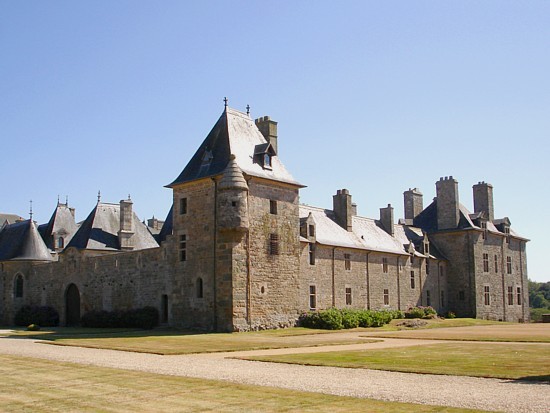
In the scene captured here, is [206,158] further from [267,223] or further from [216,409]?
[216,409]

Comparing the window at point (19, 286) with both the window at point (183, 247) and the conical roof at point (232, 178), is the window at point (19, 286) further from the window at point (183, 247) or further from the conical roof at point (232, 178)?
the conical roof at point (232, 178)

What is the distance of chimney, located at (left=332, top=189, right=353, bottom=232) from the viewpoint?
44.4 m

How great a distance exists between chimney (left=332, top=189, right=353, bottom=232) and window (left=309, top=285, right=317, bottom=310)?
23.0ft

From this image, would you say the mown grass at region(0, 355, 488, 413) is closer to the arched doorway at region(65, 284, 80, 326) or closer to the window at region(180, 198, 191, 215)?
the window at region(180, 198, 191, 215)

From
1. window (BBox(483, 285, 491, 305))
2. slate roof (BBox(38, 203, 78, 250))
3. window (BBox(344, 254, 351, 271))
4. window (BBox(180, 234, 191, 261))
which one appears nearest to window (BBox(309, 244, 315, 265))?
window (BBox(344, 254, 351, 271))

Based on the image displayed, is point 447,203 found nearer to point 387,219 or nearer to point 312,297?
point 387,219

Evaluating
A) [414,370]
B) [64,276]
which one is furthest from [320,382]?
[64,276]

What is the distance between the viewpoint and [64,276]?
1587 inches

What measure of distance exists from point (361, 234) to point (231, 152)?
15.8m

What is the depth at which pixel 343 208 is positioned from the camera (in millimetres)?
44844

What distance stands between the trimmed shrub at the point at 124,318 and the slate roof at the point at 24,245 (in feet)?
27.2

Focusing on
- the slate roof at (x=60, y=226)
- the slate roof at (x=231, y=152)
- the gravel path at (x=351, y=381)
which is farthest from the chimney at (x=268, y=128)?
the slate roof at (x=60, y=226)

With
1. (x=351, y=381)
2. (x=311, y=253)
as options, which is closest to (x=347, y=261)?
(x=311, y=253)

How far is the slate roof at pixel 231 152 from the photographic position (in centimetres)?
3269
